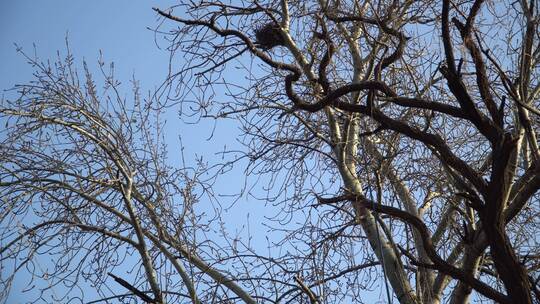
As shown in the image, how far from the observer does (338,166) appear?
694 cm

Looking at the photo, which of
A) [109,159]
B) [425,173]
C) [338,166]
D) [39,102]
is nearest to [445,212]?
[425,173]

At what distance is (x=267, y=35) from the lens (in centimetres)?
710

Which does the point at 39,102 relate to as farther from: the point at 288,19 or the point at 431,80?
the point at 431,80

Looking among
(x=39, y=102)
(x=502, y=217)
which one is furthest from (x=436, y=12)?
(x=39, y=102)

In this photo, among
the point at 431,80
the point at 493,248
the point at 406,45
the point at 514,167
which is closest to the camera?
the point at 493,248

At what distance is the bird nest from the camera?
711cm

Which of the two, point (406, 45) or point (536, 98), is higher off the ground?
point (406, 45)

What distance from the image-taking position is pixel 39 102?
240 inches

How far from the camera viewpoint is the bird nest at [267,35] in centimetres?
711

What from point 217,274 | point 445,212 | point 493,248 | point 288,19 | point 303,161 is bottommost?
point 493,248

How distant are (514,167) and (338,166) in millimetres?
1960

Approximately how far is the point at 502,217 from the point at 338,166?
216 centimetres

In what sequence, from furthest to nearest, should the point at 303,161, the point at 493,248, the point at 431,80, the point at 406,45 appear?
1. the point at 303,161
2. the point at 406,45
3. the point at 431,80
4. the point at 493,248

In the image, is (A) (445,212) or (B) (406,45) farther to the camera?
(A) (445,212)
